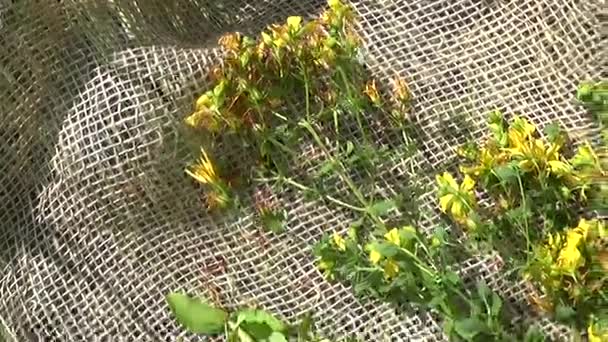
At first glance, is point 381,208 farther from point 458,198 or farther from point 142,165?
point 142,165

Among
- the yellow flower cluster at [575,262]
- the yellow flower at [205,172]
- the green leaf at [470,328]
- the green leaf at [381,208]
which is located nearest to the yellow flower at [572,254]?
the yellow flower cluster at [575,262]

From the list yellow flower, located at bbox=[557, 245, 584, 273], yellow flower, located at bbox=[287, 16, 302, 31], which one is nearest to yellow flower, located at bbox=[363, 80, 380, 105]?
yellow flower, located at bbox=[287, 16, 302, 31]

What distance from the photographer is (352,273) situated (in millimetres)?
1288

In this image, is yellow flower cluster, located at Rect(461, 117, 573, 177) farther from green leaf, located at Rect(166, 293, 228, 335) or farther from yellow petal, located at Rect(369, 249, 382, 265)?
green leaf, located at Rect(166, 293, 228, 335)

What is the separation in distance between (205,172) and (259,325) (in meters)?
0.22

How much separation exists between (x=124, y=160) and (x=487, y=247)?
0.48 m

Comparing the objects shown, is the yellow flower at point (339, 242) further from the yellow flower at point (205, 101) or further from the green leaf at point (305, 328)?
the yellow flower at point (205, 101)

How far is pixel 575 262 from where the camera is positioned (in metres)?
1.18

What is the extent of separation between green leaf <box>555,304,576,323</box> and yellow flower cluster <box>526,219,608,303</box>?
1cm

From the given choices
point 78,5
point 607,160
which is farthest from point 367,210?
point 78,5

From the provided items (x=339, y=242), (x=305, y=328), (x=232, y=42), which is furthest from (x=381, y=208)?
(x=232, y=42)

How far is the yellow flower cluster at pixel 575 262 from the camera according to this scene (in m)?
1.19

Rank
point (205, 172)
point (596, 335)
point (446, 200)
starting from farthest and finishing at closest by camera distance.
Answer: point (205, 172) → point (446, 200) → point (596, 335)

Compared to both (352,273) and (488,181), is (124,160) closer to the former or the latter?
(352,273)
